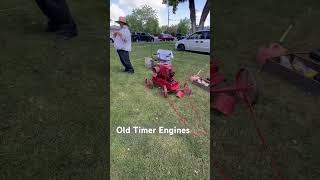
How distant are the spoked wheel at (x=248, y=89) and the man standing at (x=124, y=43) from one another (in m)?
2.22

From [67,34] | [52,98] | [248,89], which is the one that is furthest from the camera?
[67,34]

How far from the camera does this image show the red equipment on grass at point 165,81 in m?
6.02

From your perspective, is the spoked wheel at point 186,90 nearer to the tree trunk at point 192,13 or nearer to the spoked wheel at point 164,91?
the spoked wheel at point 164,91

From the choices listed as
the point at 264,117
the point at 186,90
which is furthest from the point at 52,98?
the point at 264,117

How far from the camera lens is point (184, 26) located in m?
5.27

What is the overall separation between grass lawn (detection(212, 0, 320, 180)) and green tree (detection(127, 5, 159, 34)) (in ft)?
6.55

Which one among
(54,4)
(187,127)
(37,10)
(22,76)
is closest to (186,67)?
(187,127)

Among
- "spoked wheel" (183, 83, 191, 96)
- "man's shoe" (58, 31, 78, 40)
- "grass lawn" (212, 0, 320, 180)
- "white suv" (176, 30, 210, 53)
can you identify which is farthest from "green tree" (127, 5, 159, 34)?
"man's shoe" (58, 31, 78, 40)

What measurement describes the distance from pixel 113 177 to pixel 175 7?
3159 mm

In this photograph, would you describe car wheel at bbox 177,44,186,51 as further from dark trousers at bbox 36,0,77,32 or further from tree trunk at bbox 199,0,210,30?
dark trousers at bbox 36,0,77,32

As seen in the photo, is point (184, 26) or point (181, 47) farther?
point (181, 47)

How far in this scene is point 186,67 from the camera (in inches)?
239

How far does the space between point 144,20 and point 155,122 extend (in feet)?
5.67

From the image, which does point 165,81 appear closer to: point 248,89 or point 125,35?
point 125,35
